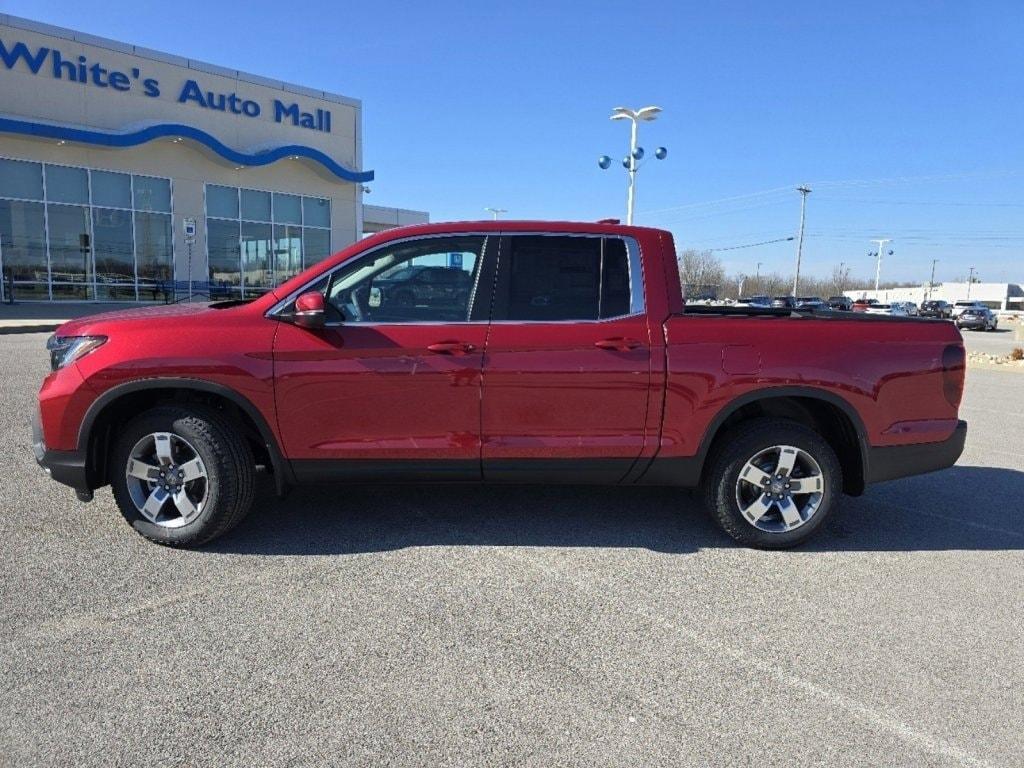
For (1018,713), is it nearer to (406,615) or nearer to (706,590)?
(706,590)

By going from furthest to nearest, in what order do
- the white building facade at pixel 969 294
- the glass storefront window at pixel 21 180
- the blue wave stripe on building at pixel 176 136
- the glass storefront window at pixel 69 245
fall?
the white building facade at pixel 969 294 < the glass storefront window at pixel 69 245 < the glass storefront window at pixel 21 180 < the blue wave stripe on building at pixel 176 136

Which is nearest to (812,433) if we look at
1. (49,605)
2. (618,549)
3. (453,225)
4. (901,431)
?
(901,431)

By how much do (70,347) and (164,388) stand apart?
58cm

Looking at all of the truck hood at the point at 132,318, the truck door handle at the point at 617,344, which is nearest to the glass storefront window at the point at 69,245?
the truck hood at the point at 132,318

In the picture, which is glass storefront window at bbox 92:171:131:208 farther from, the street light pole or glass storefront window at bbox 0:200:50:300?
the street light pole

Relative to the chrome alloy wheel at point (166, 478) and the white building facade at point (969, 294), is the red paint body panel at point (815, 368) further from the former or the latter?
the white building facade at point (969, 294)

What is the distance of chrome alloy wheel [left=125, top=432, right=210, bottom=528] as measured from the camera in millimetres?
3826

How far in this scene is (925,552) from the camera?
4078 millimetres

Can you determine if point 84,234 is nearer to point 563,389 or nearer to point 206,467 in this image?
point 206,467

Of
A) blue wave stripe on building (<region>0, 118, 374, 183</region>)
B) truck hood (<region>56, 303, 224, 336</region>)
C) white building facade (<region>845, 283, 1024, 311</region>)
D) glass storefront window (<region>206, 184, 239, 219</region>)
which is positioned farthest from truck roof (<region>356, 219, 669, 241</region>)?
white building facade (<region>845, 283, 1024, 311</region>)

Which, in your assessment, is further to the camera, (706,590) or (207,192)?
(207,192)

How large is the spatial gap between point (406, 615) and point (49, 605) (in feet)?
5.39

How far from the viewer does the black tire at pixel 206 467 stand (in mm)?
3779

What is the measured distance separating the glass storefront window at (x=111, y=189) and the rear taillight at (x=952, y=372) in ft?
84.8
